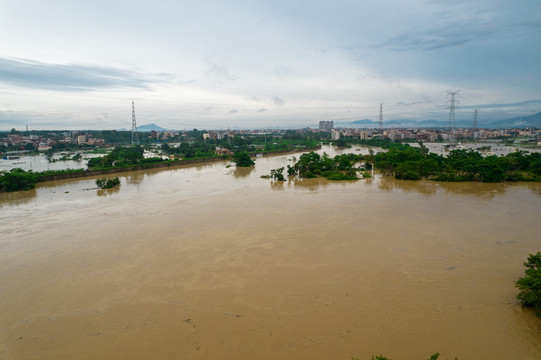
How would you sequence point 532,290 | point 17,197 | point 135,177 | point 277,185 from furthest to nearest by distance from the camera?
point 135,177 < point 277,185 < point 17,197 < point 532,290

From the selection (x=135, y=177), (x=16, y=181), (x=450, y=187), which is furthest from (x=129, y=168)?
(x=450, y=187)

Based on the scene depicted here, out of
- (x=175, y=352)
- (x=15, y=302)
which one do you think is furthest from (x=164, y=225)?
(x=175, y=352)

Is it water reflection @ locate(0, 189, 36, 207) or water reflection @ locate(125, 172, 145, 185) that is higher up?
water reflection @ locate(125, 172, 145, 185)

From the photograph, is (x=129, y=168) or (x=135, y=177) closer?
(x=135, y=177)

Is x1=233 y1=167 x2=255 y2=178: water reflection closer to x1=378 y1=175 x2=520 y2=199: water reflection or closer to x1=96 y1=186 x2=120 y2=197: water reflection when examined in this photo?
x1=96 y1=186 x2=120 y2=197: water reflection

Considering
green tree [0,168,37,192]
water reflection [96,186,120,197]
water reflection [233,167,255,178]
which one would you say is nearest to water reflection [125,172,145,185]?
water reflection [96,186,120,197]

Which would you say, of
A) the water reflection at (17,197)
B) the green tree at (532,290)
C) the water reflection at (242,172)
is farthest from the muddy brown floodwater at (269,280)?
the water reflection at (242,172)

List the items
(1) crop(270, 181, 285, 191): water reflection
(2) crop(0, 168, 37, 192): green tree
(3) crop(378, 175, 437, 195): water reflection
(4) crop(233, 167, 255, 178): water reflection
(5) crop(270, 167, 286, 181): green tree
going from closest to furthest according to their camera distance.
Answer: (3) crop(378, 175, 437, 195): water reflection
(2) crop(0, 168, 37, 192): green tree
(1) crop(270, 181, 285, 191): water reflection
(5) crop(270, 167, 286, 181): green tree
(4) crop(233, 167, 255, 178): water reflection

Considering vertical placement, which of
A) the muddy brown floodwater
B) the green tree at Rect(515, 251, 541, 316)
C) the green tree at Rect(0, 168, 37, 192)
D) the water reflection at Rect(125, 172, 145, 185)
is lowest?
the muddy brown floodwater

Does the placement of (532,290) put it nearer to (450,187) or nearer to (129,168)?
(450,187)
